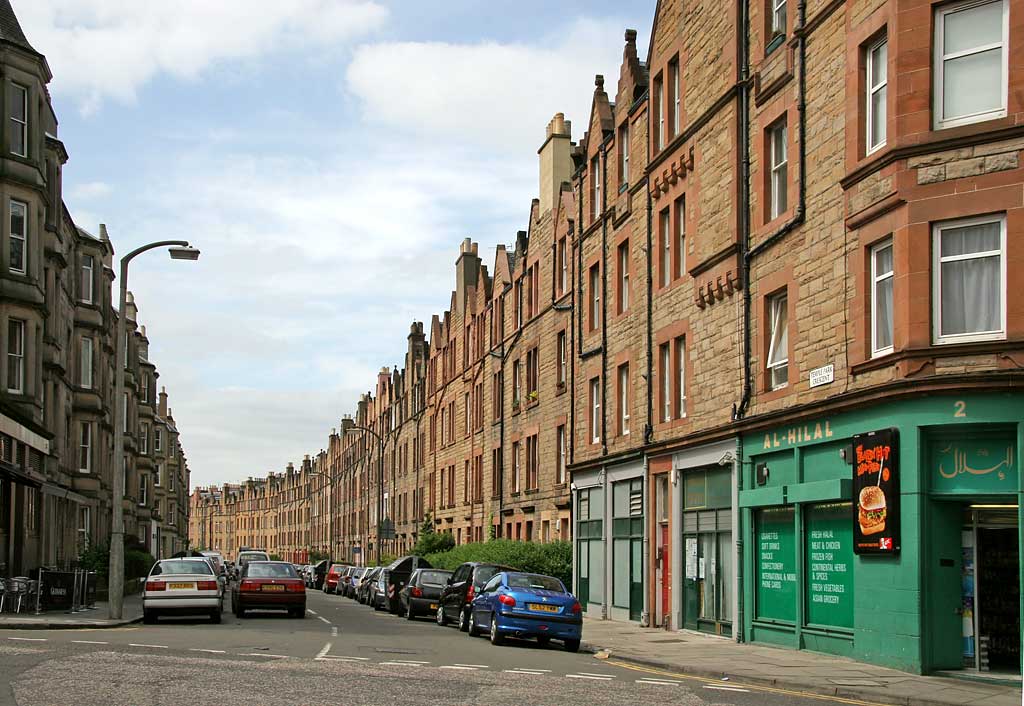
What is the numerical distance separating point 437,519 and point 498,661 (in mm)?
45408

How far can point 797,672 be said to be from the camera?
1847 centimetres

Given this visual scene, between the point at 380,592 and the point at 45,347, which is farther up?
the point at 45,347

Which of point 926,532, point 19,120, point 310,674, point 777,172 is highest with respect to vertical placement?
point 19,120

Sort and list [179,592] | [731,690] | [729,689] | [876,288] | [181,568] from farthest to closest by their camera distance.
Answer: [181,568] < [179,592] < [876,288] < [729,689] < [731,690]

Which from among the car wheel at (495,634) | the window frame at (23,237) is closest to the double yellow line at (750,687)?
the car wheel at (495,634)

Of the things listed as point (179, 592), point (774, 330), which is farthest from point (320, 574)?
point (774, 330)

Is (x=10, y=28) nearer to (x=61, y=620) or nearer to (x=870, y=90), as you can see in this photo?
(x=61, y=620)

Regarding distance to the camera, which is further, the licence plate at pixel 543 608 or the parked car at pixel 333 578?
the parked car at pixel 333 578

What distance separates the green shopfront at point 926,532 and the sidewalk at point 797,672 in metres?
0.62

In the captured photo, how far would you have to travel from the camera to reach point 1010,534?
1770 cm

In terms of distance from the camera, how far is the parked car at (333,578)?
6308 cm

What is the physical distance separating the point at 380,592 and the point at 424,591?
824 centimetres

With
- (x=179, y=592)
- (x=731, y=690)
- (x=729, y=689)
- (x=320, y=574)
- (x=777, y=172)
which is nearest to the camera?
(x=731, y=690)

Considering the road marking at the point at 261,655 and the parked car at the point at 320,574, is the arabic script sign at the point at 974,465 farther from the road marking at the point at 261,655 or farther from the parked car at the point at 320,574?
the parked car at the point at 320,574
